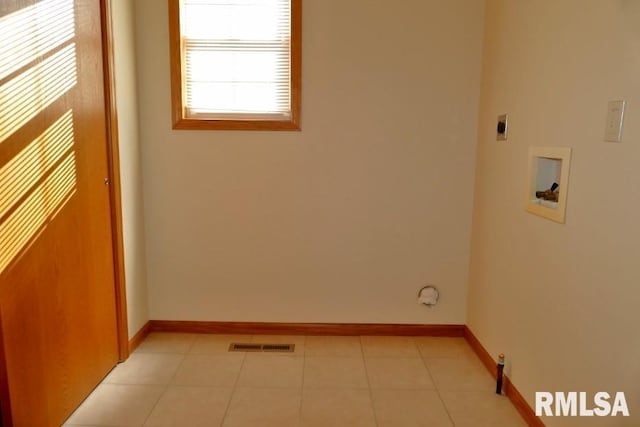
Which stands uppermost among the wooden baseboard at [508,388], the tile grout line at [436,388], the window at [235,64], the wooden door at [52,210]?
the window at [235,64]

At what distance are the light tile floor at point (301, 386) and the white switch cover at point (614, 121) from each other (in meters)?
1.34

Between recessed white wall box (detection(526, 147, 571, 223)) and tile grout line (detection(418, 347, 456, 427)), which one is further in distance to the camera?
tile grout line (detection(418, 347, 456, 427))

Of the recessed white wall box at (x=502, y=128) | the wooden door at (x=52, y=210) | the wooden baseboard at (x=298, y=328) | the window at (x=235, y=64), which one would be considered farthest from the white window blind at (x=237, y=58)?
the wooden baseboard at (x=298, y=328)

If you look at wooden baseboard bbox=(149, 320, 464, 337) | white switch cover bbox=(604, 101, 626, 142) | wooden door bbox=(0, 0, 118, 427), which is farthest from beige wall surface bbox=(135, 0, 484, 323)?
white switch cover bbox=(604, 101, 626, 142)

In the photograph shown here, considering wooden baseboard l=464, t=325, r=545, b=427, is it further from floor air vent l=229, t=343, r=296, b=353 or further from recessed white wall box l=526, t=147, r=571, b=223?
floor air vent l=229, t=343, r=296, b=353

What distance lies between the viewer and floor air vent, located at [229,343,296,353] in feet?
9.00

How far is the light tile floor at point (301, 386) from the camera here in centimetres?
207

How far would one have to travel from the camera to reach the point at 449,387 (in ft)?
7.73

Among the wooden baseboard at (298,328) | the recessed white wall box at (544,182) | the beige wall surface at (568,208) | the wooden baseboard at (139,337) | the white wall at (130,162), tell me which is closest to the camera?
the beige wall surface at (568,208)

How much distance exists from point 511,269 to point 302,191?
50.6 inches

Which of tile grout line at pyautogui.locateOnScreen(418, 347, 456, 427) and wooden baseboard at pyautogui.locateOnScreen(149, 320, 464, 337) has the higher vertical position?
wooden baseboard at pyautogui.locateOnScreen(149, 320, 464, 337)

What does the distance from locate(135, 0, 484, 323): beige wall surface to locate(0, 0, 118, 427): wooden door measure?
0.55 metres

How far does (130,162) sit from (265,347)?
1372 millimetres

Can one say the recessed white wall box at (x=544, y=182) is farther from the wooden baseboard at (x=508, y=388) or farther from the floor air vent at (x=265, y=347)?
the floor air vent at (x=265, y=347)
